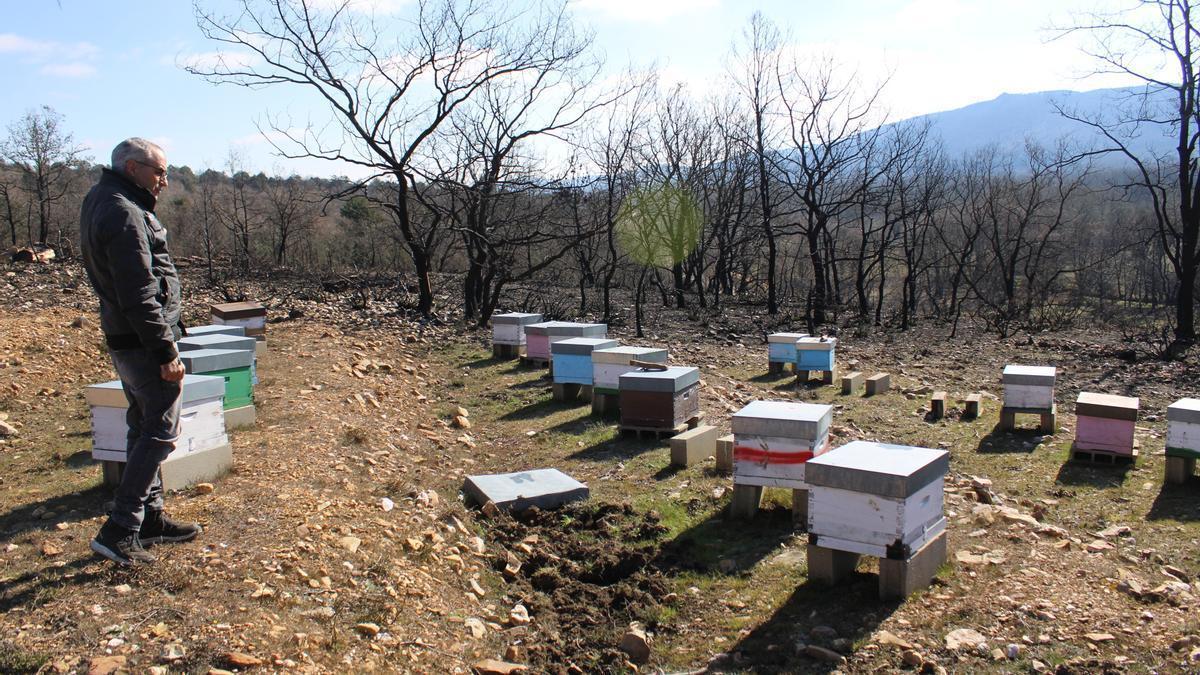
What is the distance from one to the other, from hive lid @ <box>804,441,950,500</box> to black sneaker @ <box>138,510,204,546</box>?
11.4 feet

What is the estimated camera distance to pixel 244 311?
1134 centimetres

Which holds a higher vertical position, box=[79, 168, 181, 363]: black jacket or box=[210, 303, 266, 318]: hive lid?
box=[79, 168, 181, 363]: black jacket

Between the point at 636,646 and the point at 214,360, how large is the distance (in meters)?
4.87

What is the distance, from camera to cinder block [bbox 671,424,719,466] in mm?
7133

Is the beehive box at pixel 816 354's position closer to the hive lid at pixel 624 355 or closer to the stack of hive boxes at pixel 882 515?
the hive lid at pixel 624 355

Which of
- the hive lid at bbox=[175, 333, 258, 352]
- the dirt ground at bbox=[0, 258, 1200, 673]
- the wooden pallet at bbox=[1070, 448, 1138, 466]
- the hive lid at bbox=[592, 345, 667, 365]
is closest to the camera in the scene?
the dirt ground at bbox=[0, 258, 1200, 673]

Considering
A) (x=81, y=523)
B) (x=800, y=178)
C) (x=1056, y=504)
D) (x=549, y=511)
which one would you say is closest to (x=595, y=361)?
(x=549, y=511)

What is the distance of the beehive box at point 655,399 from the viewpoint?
7.96 m

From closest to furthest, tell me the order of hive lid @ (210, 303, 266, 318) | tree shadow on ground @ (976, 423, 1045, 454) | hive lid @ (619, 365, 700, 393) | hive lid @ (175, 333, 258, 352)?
hive lid @ (619, 365, 700, 393) → hive lid @ (175, 333, 258, 352) → tree shadow on ground @ (976, 423, 1045, 454) → hive lid @ (210, 303, 266, 318)

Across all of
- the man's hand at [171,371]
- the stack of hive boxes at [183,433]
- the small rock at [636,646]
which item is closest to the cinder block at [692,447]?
the small rock at [636,646]

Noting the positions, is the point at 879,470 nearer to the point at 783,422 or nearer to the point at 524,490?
the point at 783,422

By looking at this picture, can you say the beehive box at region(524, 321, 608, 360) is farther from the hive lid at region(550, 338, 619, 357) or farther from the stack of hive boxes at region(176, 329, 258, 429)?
the stack of hive boxes at region(176, 329, 258, 429)

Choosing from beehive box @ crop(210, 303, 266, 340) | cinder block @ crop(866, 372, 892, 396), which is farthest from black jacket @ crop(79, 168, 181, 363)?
cinder block @ crop(866, 372, 892, 396)

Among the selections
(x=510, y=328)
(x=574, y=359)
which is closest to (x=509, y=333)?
(x=510, y=328)
